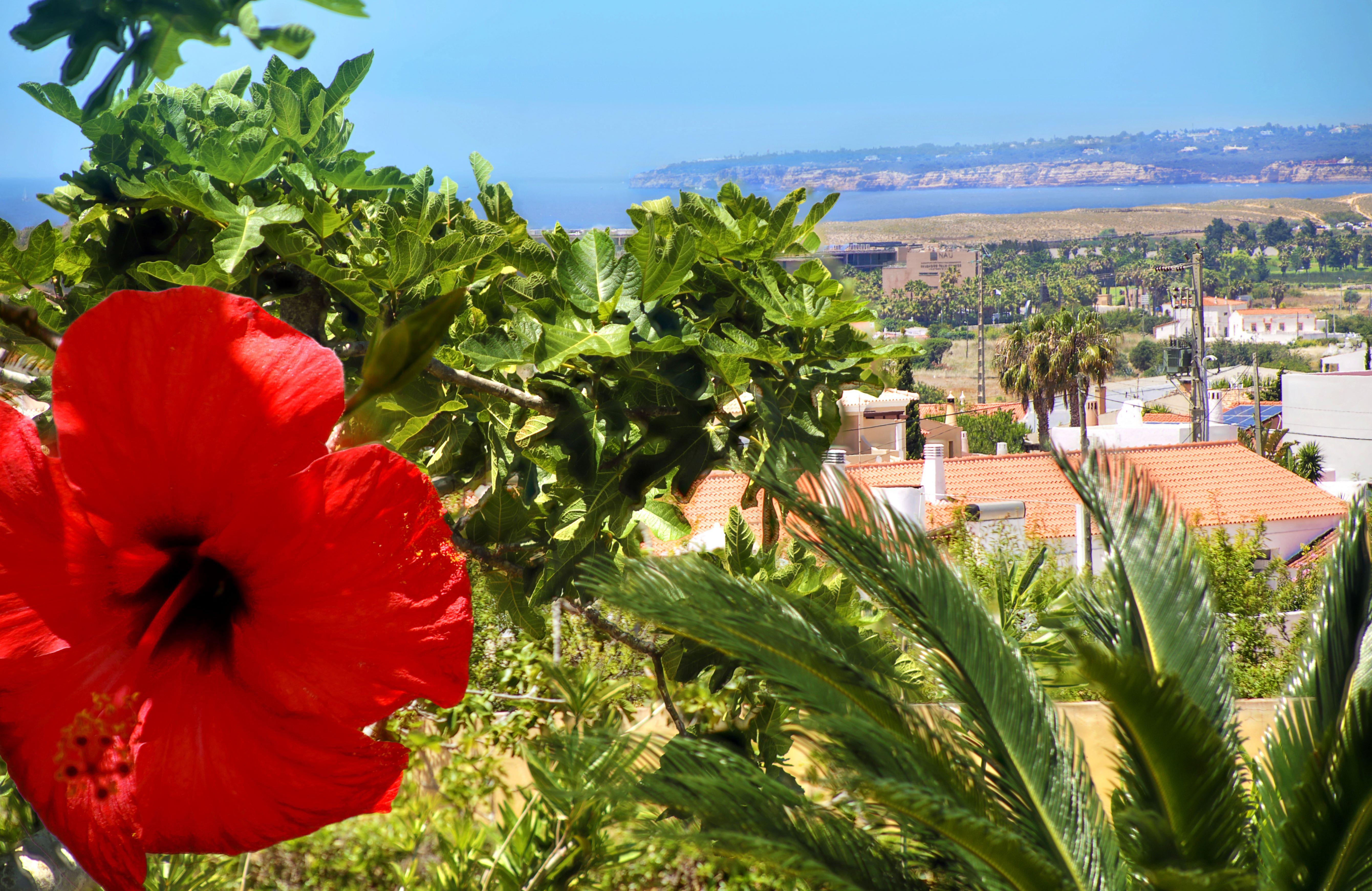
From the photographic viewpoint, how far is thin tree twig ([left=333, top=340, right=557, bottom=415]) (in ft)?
4.08

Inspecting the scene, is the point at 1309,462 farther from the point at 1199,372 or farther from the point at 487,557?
the point at 487,557

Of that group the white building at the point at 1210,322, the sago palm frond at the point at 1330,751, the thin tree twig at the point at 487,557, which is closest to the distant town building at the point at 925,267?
the white building at the point at 1210,322

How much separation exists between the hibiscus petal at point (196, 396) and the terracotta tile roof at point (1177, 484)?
16.0 m

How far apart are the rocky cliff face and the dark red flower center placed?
515ft

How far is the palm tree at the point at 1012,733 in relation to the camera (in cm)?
185

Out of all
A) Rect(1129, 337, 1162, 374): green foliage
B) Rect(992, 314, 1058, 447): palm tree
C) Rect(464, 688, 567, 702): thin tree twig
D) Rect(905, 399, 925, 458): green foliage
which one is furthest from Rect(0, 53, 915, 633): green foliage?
Rect(1129, 337, 1162, 374): green foliage

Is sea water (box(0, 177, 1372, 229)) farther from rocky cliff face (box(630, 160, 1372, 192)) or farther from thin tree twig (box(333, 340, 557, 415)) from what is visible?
thin tree twig (box(333, 340, 557, 415))

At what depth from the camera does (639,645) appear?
2.28 m

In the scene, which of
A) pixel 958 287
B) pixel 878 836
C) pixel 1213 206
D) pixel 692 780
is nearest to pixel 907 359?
pixel 692 780

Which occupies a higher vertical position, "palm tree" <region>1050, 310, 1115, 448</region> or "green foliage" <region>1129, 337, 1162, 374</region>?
"palm tree" <region>1050, 310, 1115, 448</region>

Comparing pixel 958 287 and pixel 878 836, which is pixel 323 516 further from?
pixel 958 287

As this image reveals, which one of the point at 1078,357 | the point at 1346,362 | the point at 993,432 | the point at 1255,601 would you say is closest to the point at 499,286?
the point at 1255,601

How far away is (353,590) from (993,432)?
162 ft

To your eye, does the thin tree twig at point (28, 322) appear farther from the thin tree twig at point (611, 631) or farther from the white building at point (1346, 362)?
the white building at point (1346, 362)
